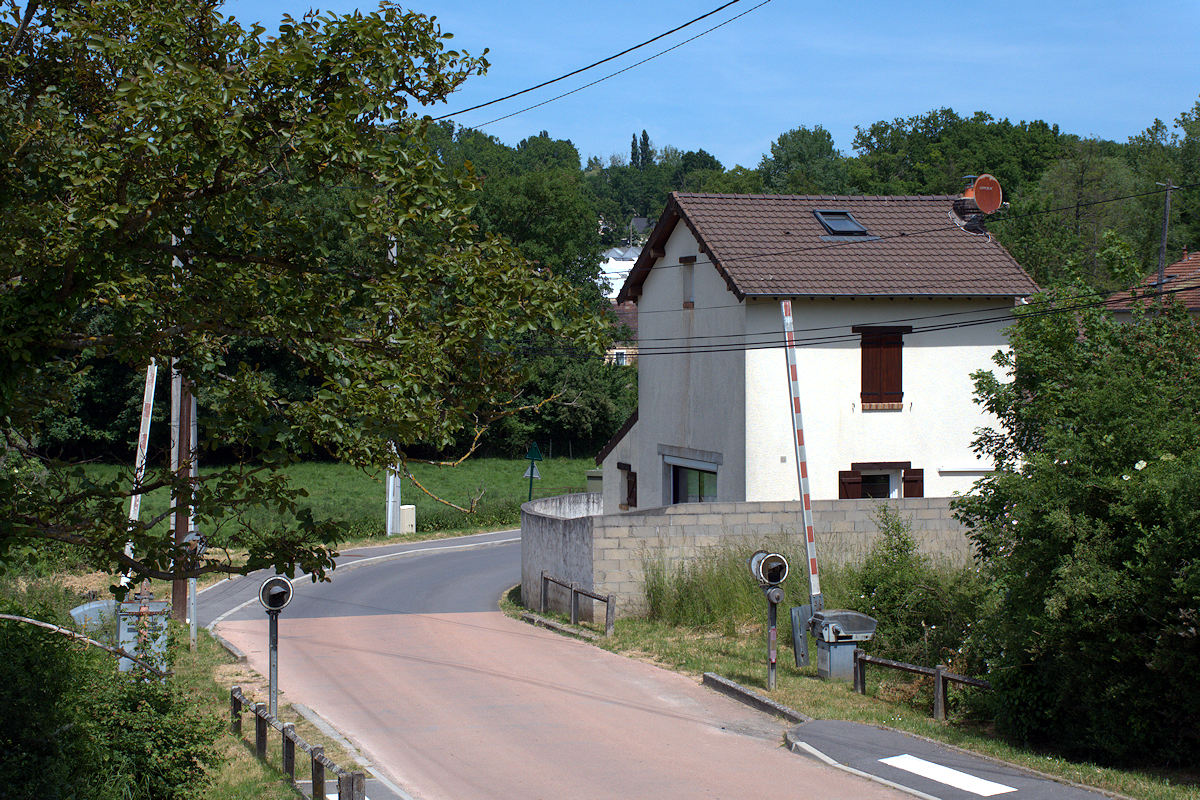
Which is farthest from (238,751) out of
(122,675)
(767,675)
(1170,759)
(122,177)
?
Answer: (1170,759)

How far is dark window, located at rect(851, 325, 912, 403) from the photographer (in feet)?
81.0

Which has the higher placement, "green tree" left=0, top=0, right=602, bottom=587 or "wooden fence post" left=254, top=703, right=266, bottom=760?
"green tree" left=0, top=0, right=602, bottom=587

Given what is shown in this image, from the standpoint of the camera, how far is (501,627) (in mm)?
19984

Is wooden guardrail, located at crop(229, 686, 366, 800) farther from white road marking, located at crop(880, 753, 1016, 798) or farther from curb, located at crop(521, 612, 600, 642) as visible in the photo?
curb, located at crop(521, 612, 600, 642)

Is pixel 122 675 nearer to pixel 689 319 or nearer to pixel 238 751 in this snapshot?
pixel 238 751

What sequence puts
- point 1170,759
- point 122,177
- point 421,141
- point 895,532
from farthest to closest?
point 895,532 < point 1170,759 < point 421,141 < point 122,177

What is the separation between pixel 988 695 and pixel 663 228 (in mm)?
17721

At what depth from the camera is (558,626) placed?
19.2 metres

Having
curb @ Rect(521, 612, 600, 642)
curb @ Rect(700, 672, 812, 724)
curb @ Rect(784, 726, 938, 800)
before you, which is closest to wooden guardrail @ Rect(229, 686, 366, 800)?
curb @ Rect(784, 726, 938, 800)

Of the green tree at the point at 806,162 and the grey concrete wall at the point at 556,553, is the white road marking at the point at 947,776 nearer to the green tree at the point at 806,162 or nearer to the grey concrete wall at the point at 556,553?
the grey concrete wall at the point at 556,553

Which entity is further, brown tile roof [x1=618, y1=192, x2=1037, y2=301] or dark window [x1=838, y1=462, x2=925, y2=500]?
dark window [x1=838, y1=462, x2=925, y2=500]

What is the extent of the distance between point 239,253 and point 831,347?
1895 centimetres

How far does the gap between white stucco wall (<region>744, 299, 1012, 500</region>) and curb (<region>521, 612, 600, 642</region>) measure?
219 inches

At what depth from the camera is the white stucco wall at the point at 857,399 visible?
2373 centimetres
